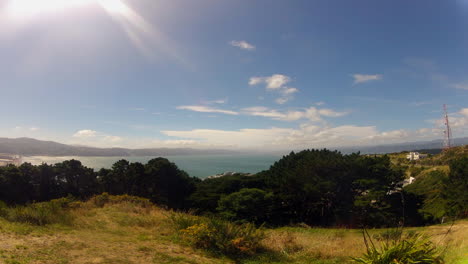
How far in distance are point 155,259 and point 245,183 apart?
2564 cm

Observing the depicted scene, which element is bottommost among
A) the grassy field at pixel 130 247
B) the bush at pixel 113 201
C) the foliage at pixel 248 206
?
the foliage at pixel 248 206

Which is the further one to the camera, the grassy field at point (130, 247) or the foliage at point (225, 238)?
the foliage at point (225, 238)

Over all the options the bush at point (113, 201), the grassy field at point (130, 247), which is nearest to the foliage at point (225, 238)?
the grassy field at point (130, 247)

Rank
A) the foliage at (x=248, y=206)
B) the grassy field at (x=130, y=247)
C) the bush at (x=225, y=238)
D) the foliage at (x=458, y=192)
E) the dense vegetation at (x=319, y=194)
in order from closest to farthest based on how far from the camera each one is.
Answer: the grassy field at (x=130, y=247) → the bush at (x=225, y=238) → the foliage at (x=458, y=192) → the foliage at (x=248, y=206) → the dense vegetation at (x=319, y=194)

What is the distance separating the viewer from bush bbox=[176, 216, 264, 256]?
18.0 feet

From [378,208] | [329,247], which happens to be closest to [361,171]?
[378,208]

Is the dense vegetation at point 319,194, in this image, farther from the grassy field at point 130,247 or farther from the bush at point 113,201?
the grassy field at point 130,247

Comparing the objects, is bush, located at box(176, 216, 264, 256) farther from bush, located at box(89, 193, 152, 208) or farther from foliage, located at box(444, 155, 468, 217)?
foliage, located at box(444, 155, 468, 217)

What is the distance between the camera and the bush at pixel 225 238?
550cm

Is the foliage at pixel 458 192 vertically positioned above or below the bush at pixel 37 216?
below

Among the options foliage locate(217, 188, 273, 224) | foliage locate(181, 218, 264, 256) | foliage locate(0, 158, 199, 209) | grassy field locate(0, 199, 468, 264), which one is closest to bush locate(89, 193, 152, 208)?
grassy field locate(0, 199, 468, 264)

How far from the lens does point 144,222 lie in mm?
7988

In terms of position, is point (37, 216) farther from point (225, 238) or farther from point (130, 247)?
point (225, 238)

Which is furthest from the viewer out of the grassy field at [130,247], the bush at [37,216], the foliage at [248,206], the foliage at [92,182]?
the foliage at [92,182]
